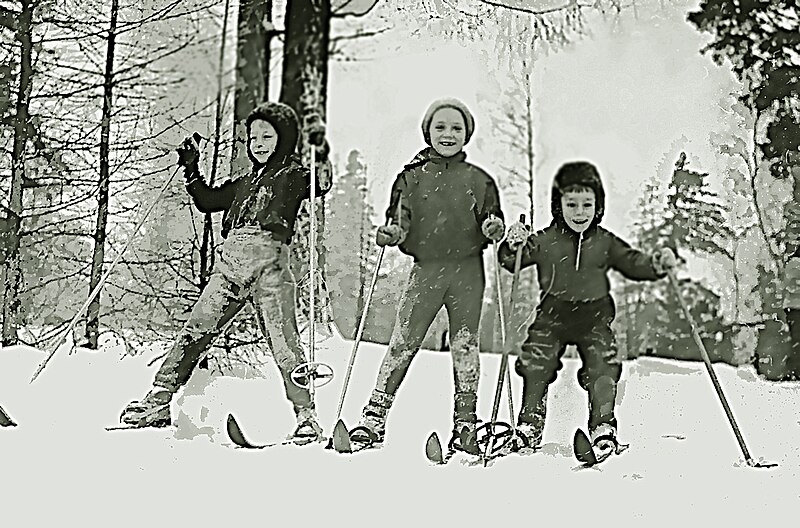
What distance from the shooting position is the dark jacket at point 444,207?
1699mm

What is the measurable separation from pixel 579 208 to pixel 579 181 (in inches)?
2.0

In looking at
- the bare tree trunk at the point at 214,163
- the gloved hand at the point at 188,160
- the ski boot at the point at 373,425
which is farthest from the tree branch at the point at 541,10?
the ski boot at the point at 373,425

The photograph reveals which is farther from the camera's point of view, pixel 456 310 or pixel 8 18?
pixel 8 18

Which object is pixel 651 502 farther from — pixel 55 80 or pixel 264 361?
pixel 55 80

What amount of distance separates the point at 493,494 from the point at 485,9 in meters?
1.93

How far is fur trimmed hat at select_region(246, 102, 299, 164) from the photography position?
6.02 ft

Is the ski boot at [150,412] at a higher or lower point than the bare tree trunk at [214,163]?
lower

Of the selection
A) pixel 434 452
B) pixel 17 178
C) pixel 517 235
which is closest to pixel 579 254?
pixel 517 235

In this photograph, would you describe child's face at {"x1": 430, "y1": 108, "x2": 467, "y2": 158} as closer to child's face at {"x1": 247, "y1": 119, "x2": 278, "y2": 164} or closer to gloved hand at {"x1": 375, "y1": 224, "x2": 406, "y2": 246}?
gloved hand at {"x1": 375, "y1": 224, "x2": 406, "y2": 246}

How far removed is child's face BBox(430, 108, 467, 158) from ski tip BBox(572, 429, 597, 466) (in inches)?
23.6

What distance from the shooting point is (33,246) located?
9.70 feet

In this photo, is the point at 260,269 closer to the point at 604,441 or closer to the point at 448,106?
the point at 448,106

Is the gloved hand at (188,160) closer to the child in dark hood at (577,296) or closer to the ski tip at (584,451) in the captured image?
the child in dark hood at (577,296)

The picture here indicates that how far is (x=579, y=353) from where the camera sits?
1.64 m
